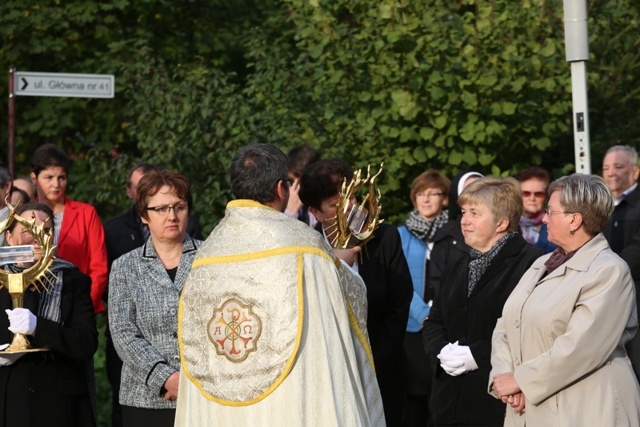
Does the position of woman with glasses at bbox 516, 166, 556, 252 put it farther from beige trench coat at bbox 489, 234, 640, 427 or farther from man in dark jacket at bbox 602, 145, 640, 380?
beige trench coat at bbox 489, 234, 640, 427

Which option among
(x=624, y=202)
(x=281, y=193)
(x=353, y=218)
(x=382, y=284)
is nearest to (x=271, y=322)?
(x=281, y=193)

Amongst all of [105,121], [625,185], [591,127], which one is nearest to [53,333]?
[625,185]

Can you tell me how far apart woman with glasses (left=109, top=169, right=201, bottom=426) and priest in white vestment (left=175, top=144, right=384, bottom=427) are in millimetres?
869

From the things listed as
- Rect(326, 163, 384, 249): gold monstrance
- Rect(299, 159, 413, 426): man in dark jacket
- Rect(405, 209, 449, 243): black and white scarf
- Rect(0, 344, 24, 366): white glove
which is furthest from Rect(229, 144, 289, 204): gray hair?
Rect(405, 209, 449, 243): black and white scarf

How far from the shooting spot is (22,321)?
21.7 feet

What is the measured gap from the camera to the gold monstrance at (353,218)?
21.3 ft

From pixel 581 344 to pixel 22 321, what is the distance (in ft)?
9.16

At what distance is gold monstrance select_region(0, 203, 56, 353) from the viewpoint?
6.65 meters

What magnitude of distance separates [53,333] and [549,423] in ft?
8.38

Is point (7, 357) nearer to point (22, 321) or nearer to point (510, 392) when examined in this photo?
point (22, 321)

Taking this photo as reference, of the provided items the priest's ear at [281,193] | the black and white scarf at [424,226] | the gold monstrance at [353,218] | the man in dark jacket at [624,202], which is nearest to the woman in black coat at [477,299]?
the gold monstrance at [353,218]

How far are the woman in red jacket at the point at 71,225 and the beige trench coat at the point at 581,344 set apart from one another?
349 centimetres

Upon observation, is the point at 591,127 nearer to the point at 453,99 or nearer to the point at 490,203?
the point at 453,99

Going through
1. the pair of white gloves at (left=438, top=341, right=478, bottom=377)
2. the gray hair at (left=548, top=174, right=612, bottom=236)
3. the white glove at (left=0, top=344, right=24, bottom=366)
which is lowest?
the pair of white gloves at (left=438, top=341, right=478, bottom=377)
